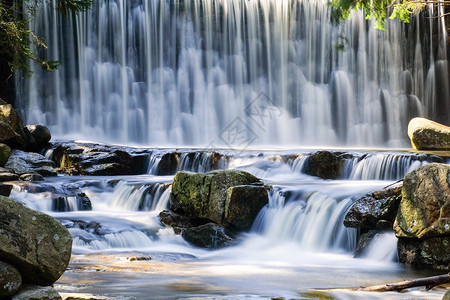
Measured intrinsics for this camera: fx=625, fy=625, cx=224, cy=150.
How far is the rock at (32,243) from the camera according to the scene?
4.91m

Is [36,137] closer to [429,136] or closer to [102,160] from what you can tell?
[102,160]

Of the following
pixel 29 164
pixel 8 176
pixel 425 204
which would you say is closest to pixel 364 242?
pixel 425 204

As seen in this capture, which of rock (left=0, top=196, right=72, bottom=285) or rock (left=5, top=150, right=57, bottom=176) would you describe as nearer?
rock (left=0, top=196, right=72, bottom=285)

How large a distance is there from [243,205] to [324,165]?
3.73m

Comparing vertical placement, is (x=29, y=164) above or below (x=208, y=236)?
above

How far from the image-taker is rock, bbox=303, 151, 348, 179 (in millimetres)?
13578

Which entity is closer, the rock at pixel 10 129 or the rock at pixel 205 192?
the rock at pixel 205 192

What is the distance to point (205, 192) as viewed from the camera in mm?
10547

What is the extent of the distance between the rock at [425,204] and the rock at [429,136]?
25.9 ft

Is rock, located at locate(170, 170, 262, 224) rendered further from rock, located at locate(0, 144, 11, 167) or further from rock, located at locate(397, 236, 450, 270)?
rock, located at locate(0, 144, 11, 167)

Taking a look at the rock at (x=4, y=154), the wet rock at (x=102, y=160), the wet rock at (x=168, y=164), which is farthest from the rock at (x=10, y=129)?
the wet rock at (x=168, y=164)

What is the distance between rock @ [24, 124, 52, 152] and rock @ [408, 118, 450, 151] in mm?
9870

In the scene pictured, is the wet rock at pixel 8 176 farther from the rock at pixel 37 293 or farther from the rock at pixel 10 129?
the rock at pixel 37 293

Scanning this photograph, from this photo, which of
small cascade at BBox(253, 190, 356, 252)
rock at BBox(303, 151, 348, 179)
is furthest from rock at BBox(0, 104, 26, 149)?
small cascade at BBox(253, 190, 356, 252)
